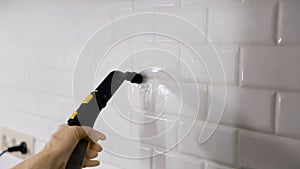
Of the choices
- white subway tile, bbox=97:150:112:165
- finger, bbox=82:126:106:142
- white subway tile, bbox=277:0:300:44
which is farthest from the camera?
white subway tile, bbox=97:150:112:165

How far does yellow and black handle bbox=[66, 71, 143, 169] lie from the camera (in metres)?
0.55

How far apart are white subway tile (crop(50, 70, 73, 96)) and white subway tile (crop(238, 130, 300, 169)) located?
471mm

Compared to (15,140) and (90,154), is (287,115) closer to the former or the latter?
(90,154)

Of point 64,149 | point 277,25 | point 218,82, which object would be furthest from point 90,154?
point 277,25

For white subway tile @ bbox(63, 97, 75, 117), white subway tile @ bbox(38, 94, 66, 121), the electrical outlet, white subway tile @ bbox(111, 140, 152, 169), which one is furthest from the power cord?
white subway tile @ bbox(111, 140, 152, 169)

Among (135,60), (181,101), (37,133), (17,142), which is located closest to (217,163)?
(181,101)

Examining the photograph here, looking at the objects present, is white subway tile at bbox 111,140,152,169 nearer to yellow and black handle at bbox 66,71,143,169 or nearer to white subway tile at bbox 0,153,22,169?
yellow and black handle at bbox 66,71,143,169

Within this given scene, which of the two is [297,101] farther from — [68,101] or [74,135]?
[68,101]

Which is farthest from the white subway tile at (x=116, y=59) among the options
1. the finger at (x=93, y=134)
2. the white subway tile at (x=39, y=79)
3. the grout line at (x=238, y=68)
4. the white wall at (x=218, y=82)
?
the white subway tile at (x=39, y=79)

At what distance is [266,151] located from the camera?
1.65 ft

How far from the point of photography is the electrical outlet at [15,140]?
0.95 meters

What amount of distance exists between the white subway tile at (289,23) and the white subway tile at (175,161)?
0.27m

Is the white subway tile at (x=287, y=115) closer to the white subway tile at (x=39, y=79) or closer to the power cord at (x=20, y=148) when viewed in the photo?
the white subway tile at (x=39, y=79)

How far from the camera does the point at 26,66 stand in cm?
94
